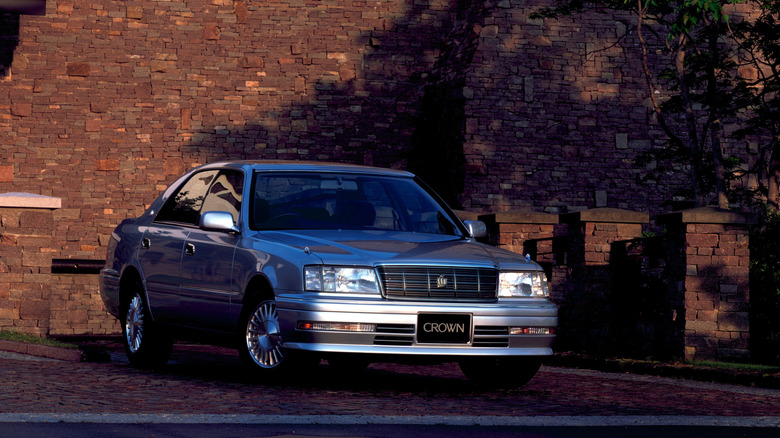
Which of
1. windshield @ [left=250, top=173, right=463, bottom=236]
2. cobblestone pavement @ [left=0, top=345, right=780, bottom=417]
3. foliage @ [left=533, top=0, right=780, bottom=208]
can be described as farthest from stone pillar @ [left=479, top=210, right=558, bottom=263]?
windshield @ [left=250, top=173, right=463, bottom=236]

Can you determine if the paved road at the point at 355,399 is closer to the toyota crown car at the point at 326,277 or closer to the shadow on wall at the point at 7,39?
the toyota crown car at the point at 326,277

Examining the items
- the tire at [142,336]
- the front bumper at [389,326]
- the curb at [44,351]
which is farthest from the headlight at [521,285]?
the curb at [44,351]

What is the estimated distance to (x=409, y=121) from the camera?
26.4 m

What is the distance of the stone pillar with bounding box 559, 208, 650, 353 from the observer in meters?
14.9

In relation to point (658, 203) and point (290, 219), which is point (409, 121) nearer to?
point (658, 203)

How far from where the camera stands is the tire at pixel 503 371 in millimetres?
9216

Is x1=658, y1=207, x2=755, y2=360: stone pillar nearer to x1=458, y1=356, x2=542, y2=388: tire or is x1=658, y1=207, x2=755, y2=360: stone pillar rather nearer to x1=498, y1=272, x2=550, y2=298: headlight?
x1=458, y1=356, x2=542, y2=388: tire

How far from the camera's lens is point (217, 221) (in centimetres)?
912

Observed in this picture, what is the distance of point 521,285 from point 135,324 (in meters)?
3.81

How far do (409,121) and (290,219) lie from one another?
17262 mm

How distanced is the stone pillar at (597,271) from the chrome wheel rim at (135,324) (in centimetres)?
629

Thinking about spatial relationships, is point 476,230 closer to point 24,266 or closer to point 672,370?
point 672,370

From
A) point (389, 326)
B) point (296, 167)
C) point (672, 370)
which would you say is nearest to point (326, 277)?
point (389, 326)

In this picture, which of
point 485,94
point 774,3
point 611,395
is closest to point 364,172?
point 611,395
